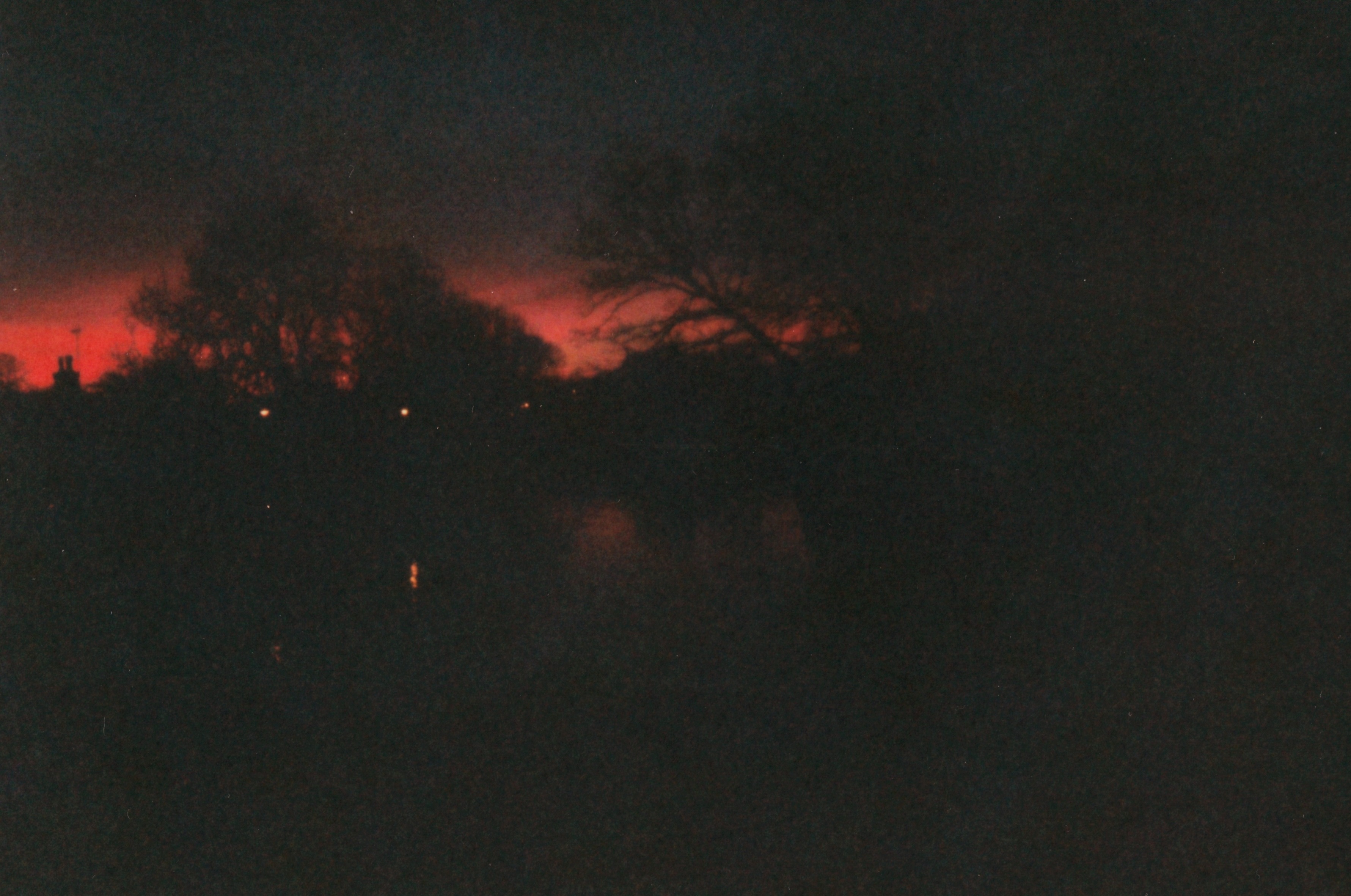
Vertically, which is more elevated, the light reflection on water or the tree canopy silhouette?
the tree canopy silhouette

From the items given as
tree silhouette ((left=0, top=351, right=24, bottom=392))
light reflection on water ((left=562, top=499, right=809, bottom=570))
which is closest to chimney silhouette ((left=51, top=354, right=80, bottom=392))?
tree silhouette ((left=0, top=351, right=24, bottom=392))

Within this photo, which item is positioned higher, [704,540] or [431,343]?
[431,343]

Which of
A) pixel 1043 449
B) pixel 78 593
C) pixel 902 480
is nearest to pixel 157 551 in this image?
pixel 78 593

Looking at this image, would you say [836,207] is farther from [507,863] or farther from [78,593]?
[78,593]

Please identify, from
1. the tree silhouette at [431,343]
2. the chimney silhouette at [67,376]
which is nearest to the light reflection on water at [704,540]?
the tree silhouette at [431,343]

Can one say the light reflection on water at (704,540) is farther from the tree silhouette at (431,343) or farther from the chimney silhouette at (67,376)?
the chimney silhouette at (67,376)

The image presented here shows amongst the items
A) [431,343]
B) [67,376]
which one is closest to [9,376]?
[67,376]

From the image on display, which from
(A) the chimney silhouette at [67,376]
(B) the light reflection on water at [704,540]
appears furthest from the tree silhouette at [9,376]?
(B) the light reflection on water at [704,540]

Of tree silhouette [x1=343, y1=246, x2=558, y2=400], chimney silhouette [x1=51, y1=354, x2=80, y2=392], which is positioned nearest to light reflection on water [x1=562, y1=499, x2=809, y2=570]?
tree silhouette [x1=343, y1=246, x2=558, y2=400]

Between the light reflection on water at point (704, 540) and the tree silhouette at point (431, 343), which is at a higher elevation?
the tree silhouette at point (431, 343)

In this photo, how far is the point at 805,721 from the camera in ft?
5.65

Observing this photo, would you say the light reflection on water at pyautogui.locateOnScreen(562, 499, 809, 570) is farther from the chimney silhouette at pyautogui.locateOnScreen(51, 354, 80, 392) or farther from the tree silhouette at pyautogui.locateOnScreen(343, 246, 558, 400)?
the chimney silhouette at pyautogui.locateOnScreen(51, 354, 80, 392)

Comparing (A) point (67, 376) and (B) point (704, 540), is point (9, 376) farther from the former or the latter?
(B) point (704, 540)

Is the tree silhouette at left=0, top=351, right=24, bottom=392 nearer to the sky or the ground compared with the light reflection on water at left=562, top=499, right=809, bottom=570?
nearer to the sky
